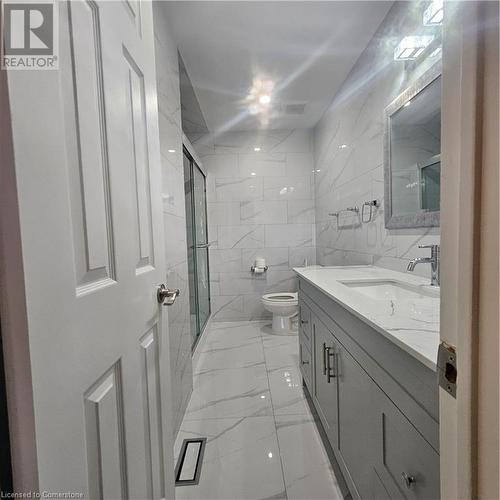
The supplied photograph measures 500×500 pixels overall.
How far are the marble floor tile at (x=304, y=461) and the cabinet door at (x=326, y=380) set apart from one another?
158 millimetres

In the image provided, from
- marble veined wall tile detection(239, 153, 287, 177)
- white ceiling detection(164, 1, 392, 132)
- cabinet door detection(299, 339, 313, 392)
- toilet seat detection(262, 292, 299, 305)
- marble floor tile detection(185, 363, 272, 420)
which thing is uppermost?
white ceiling detection(164, 1, 392, 132)

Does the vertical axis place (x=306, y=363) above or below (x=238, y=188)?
below

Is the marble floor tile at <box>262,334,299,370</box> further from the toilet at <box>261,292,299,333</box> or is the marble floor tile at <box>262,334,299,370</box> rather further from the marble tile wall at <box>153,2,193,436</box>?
the marble tile wall at <box>153,2,193,436</box>

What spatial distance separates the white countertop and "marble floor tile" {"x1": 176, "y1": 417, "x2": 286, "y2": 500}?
3.04 feet

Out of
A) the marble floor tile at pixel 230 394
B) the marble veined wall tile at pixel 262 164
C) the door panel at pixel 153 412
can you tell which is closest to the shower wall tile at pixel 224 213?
the marble veined wall tile at pixel 262 164

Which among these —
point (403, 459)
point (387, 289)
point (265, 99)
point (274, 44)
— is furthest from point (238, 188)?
point (403, 459)

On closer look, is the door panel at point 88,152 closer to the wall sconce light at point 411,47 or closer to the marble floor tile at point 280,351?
the wall sconce light at point 411,47

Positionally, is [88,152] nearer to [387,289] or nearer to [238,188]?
[387,289]

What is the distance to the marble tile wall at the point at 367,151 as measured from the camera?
1.51 metres

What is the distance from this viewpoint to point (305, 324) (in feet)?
6.00

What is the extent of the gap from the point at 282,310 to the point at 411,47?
2369 mm

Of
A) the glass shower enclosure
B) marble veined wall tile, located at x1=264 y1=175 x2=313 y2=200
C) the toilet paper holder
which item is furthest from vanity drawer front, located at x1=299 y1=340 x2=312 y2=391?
marble veined wall tile, located at x1=264 y1=175 x2=313 y2=200

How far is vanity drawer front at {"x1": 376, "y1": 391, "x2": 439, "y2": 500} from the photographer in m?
0.63

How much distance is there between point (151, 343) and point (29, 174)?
2.08 feet
